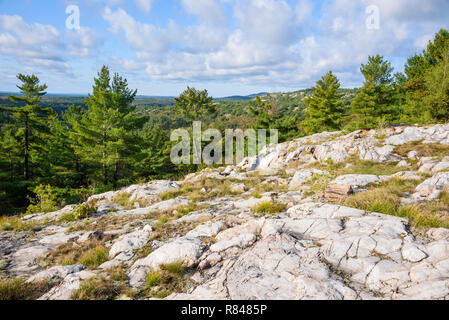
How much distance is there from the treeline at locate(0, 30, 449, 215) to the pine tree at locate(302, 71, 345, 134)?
140 millimetres

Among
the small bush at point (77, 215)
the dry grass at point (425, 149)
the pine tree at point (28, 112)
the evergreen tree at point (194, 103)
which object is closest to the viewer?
the small bush at point (77, 215)

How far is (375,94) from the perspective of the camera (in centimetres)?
2903

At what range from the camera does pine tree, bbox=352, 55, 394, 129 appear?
29234 millimetres

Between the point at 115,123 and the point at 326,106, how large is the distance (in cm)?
2817

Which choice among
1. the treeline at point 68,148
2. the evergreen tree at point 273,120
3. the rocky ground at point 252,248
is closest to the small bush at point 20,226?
the rocky ground at point 252,248

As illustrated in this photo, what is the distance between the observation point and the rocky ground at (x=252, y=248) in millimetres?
3334

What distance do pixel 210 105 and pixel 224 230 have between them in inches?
1203

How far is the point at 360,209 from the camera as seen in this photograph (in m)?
5.61

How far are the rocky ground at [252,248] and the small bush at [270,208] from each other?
3 cm

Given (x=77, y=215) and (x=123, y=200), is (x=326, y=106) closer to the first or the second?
(x=123, y=200)

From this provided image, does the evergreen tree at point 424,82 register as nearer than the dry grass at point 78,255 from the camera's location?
No

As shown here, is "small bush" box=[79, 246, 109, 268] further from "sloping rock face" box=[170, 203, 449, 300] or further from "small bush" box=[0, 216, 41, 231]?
"small bush" box=[0, 216, 41, 231]

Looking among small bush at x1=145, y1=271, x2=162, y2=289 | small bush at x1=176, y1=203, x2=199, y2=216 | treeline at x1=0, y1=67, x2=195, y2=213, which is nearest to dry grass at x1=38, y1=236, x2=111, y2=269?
small bush at x1=145, y1=271, x2=162, y2=289

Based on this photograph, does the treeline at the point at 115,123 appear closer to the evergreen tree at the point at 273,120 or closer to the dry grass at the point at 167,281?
the evergreen tree at the point at 273,120
